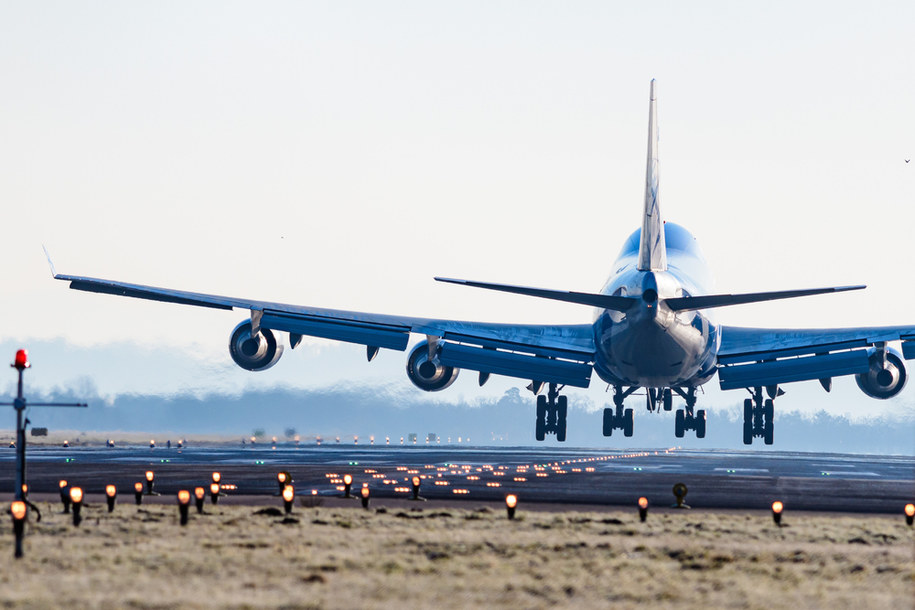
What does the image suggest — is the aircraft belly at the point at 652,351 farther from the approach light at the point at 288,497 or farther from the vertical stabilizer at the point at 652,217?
the approach light at the point at 288,497

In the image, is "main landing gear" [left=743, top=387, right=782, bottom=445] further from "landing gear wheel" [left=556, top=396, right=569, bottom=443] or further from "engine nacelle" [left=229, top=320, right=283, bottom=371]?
"engine nacelle" [left=229, top=320, right=283, bottom=371]

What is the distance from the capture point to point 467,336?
5162 centimetres

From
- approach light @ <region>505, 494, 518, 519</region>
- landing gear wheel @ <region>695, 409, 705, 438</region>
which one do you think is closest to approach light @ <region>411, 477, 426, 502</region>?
approach light @ <region>505, 494, 518, 519</region>

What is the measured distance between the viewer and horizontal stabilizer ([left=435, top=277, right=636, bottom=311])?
33.2 meters

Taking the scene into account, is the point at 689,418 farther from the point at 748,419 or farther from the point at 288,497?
the point at 288,497

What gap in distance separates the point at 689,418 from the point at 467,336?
1259 centimetres

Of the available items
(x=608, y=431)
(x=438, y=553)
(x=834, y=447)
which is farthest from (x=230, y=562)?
(x=834, y=447)

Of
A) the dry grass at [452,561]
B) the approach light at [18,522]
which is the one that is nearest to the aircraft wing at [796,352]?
the dry grass at [452,561]

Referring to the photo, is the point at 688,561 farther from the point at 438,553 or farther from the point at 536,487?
the point at 536,487

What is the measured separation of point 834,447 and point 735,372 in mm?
133521

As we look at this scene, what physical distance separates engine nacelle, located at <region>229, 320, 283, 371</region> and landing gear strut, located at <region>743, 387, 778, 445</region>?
876 inches

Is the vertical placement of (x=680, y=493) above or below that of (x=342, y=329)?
below

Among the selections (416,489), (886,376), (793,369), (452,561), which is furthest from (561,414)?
(452,561)

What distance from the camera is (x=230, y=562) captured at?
16.0 meters
